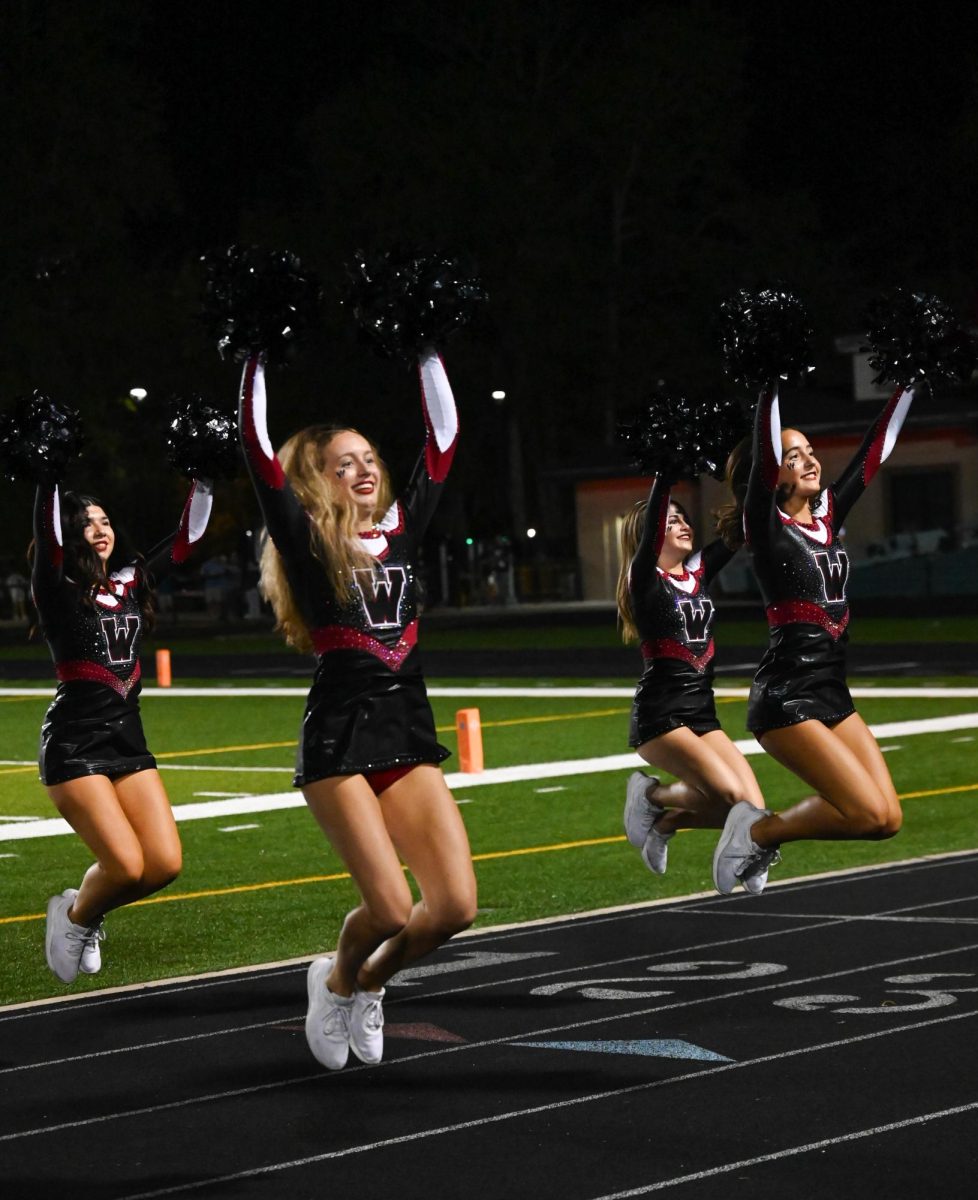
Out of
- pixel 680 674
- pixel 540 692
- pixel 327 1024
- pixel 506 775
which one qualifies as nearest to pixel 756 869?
pixel 680 674

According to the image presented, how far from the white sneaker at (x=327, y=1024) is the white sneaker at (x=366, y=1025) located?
30mm

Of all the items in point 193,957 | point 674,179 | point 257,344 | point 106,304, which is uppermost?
point 674,179

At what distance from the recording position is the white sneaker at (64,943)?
7.77m

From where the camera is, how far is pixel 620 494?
54.7m

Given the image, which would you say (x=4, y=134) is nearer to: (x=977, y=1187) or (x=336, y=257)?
(x=336, y=257)

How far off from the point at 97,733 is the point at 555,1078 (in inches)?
93.1

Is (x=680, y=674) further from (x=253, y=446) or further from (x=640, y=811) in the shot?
(x=253, y=446)

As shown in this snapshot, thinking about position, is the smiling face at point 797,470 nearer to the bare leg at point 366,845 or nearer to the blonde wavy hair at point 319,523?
the blonde wavy hair at point 319,523

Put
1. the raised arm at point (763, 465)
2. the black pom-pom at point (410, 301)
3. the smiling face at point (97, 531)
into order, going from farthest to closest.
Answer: the smiling face at point (97, 531) < the raised arm at point (763, 465) < the black pom-pom at point (410, 301)

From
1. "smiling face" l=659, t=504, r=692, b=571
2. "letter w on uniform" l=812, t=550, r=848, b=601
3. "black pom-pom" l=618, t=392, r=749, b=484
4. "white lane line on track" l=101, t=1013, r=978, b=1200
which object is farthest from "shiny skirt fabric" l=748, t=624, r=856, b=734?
"white lane line on track" l=101, t=1013, r=978, b=1200

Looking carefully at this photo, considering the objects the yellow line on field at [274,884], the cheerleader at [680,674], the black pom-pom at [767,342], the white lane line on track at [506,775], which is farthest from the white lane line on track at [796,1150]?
the white lane line on track at [506,775]

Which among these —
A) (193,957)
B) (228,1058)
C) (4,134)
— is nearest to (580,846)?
(193,957)

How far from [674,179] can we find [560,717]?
4604 cm

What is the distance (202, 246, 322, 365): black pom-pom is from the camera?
20.2 feet
